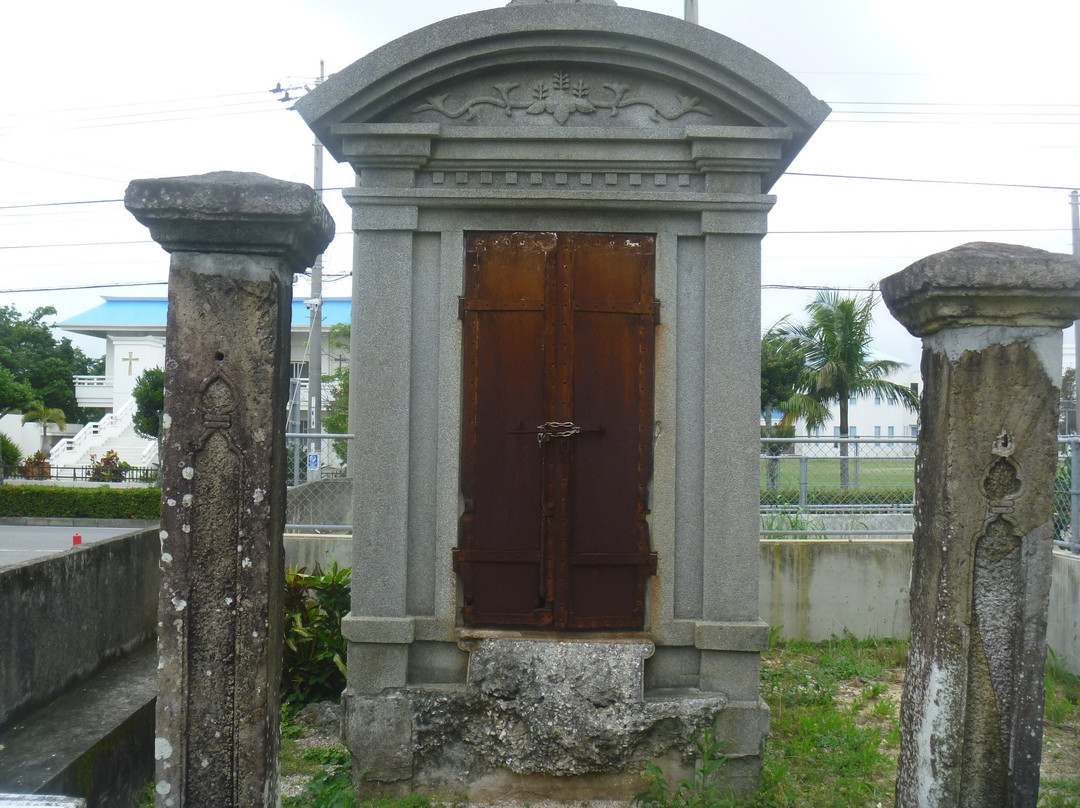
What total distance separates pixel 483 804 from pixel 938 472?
9.55 ft

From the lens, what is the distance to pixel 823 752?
4.80m

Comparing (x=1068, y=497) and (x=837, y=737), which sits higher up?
(x=1068, y=497)

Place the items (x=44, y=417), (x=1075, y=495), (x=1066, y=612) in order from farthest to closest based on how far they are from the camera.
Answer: (x=44, y=417)
(x=1075, y=495)
(x=1066, y=612)

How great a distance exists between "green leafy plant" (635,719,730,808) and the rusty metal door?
0.72 m

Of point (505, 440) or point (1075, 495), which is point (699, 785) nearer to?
point (505, 440)

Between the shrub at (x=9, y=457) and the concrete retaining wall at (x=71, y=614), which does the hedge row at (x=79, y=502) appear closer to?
the shrub at (x=9, y=457)

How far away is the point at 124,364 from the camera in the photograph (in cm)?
3688

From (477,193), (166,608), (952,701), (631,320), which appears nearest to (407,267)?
(477,193)

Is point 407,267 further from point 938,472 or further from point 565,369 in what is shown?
point 938,472

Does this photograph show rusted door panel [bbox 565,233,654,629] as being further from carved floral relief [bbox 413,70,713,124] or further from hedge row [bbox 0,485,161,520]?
hedge row [bbox 0,485,161,520]

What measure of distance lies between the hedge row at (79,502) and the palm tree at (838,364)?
15.7 m

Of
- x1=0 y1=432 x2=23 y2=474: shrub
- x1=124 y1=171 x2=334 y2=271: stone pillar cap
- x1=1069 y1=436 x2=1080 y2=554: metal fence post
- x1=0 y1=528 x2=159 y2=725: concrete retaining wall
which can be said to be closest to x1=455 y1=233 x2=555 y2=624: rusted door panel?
x1=124 y1=171 x2=334 y2=271: stone pillar cap

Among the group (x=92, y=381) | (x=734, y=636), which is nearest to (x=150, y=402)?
(x=92, y=381)

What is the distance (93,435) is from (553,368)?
30891 millimetres
